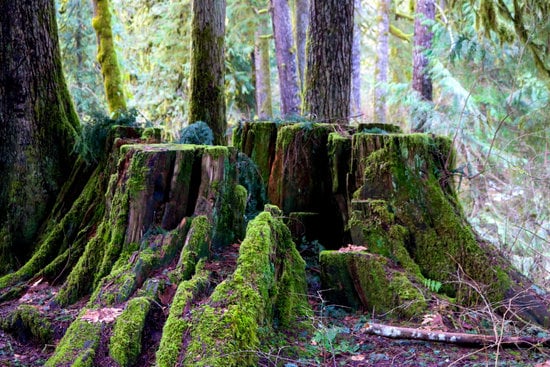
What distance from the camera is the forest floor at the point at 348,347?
136 inches

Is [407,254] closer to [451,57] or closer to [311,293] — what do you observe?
[311,293]

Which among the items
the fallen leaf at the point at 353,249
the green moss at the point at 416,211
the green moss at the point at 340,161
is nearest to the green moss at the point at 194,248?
the fallen leaf at the point at 353,249

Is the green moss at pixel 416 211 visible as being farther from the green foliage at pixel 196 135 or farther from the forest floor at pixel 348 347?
the green foliage at pixel 196 135

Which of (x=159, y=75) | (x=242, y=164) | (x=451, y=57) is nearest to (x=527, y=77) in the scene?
(x=451, y=57)

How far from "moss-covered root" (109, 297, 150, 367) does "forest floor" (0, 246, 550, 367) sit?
7cm

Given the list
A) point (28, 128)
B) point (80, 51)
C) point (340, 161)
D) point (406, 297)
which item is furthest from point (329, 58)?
point (80, 51)

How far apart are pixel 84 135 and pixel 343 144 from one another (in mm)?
3400

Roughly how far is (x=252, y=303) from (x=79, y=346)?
49.9 inches

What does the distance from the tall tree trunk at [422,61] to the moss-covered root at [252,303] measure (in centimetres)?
928

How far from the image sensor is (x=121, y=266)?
13.9 ft

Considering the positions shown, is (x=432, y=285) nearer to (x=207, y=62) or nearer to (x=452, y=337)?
(x=452, y=337)

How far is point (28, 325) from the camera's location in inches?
164

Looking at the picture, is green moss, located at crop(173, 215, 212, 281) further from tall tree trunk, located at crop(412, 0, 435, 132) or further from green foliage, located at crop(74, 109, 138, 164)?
tall tree trunk, located at crop(412, 0, 435, 132)

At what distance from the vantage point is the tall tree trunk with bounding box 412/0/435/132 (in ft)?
42.5
